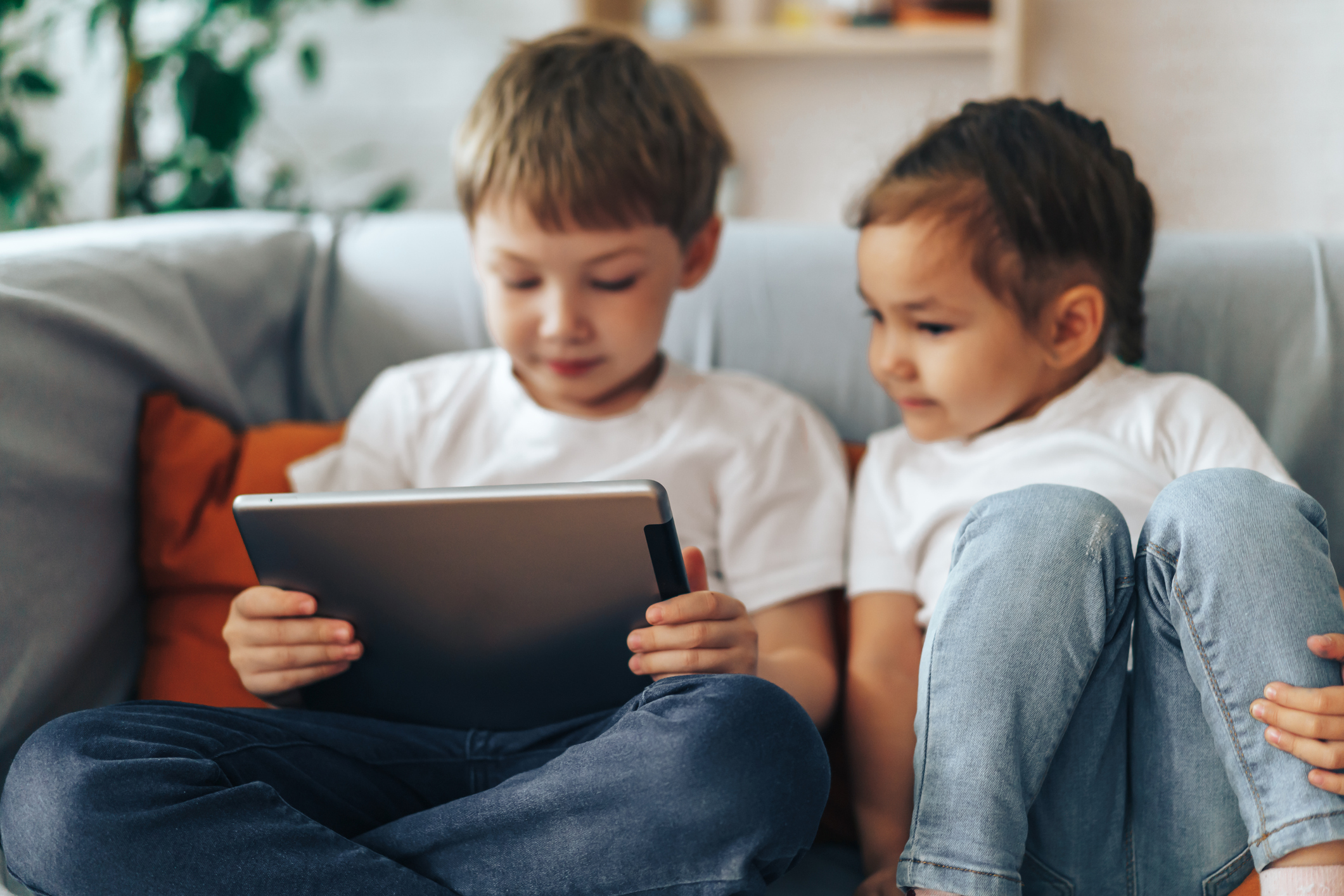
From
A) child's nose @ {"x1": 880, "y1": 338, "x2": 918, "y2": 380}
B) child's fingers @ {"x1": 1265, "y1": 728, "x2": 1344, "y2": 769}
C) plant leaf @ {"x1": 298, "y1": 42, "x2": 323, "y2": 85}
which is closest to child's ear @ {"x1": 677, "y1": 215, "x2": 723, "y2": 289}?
child's nose @ {"x1": 880, "y1": 338, "x2": 918, "y2": 380}

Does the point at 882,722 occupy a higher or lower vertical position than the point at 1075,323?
lower

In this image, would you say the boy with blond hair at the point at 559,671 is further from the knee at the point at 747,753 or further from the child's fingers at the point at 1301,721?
the child's fingers at the point at 1301,721

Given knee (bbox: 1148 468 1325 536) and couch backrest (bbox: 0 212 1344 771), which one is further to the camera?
couch backrest (bbox: 0 212 1344 771)

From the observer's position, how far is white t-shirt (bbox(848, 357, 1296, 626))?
896 millimetres

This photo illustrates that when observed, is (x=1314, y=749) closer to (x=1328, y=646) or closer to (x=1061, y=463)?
(x=1328, y=646)

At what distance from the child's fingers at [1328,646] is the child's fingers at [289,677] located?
2.18 ft

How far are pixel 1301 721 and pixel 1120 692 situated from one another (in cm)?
12

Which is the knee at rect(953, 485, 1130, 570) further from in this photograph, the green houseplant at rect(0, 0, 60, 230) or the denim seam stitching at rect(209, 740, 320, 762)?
the green houseplant at rect(0, 0, 60, 230)

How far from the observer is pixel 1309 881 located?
605 mm

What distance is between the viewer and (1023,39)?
1833 mm

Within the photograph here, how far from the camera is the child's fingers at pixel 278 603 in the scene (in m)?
0.75

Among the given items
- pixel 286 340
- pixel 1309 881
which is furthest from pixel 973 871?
pixel 286 340

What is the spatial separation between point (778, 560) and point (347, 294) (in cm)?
67

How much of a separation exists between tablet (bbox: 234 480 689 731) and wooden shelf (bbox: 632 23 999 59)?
1.51m
